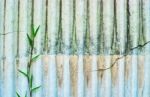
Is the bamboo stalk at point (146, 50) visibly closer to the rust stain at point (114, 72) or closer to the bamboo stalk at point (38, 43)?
the rust stain at point (114, 72)

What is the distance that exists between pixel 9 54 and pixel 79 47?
2.20ft

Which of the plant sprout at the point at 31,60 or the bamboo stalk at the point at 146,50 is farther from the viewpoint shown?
the bamboo stalk at the point at 146,50

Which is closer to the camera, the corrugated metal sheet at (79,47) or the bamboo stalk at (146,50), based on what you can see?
the corrugated metal sheet at (79,47)

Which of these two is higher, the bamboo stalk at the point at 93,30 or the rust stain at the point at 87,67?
the bamboo stalk at the point at 93,30

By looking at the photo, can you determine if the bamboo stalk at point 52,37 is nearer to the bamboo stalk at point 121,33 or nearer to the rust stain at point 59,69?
the rust stain at point 59,69

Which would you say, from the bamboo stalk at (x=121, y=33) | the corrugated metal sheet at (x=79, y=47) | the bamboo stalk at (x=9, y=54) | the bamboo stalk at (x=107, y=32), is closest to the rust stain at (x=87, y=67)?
the corrugated metal sheet at (x=79, y=47)

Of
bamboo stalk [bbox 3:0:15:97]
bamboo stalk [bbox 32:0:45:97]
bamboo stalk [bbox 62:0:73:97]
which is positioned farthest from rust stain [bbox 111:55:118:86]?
bamboo stalk [bbox 3:0:15:97]

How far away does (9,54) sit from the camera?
3.08m

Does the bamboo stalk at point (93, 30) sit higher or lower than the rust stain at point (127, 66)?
higher

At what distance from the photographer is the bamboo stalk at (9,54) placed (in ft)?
10.1

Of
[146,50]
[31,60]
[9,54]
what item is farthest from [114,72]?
[9,54]

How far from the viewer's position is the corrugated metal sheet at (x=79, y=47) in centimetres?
309

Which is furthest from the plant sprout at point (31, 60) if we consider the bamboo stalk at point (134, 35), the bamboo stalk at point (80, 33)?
the bamboo stalk at point (134, 35)

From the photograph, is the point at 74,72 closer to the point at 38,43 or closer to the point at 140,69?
the point at 38,43
